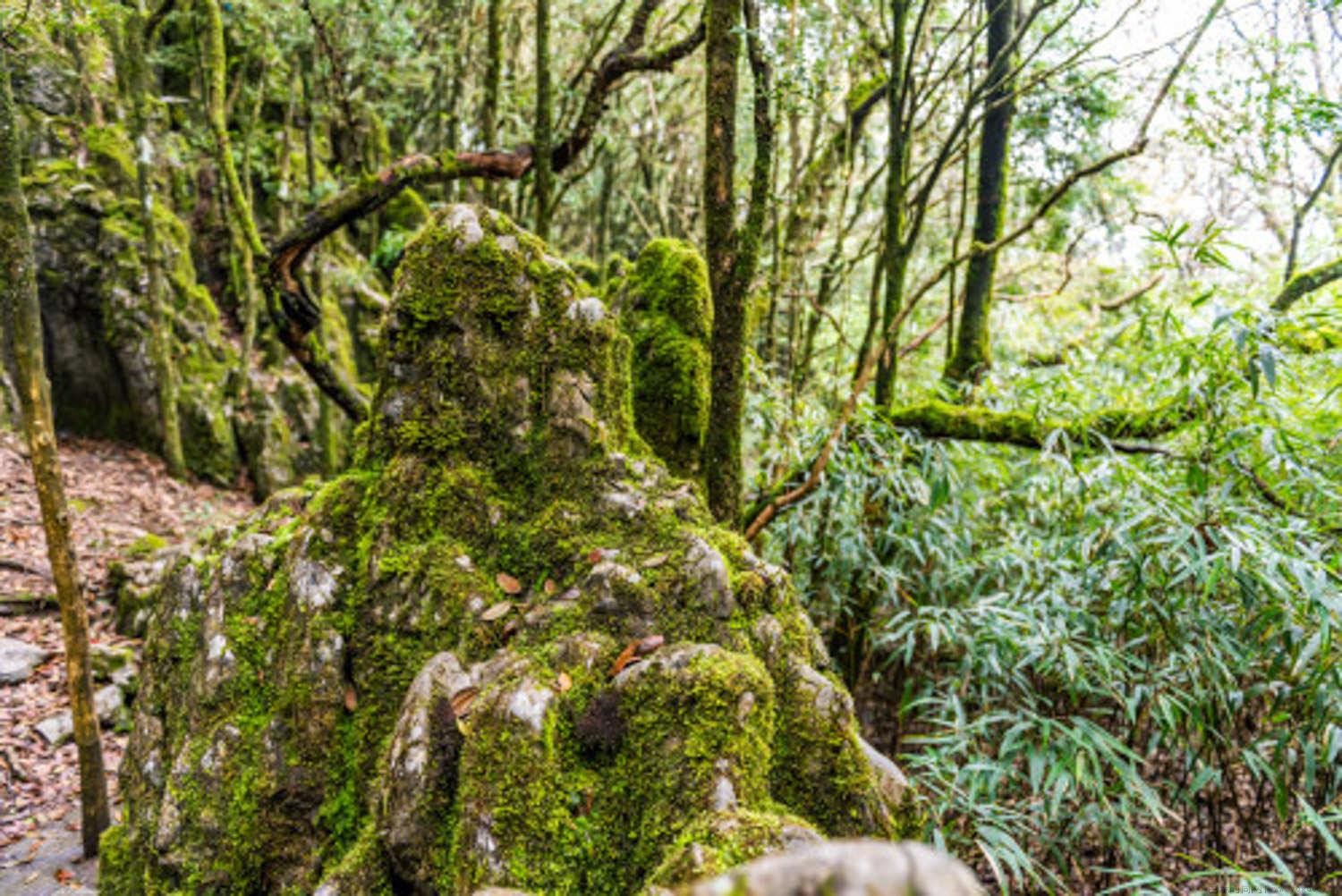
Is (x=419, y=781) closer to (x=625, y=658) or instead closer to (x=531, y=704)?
(x=531, y=704)

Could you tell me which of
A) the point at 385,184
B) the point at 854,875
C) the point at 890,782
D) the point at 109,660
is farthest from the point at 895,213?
the point at 109,660

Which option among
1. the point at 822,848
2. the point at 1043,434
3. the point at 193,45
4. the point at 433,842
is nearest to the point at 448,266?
the point at 433,842

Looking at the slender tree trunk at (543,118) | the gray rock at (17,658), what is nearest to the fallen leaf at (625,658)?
the slender tree trunk at (543,118)

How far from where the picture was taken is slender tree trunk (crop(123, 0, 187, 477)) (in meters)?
8.01

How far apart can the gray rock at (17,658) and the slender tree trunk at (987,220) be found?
7618mm

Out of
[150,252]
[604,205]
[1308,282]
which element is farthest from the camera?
[604,205]

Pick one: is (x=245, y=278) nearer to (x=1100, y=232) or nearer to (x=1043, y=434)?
(x=1043, y=434)

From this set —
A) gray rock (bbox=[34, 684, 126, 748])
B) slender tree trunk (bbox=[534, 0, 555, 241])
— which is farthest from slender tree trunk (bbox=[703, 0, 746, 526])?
gray rock (bbox=[34, 684, 126, 748])

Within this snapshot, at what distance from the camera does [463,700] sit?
95.7 inches

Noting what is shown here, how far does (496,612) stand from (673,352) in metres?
1.97

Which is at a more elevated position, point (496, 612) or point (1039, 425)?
point (1039, 425)

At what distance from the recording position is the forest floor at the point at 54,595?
15.4 feet

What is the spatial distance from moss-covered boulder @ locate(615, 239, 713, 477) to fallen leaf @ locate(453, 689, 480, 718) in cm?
194

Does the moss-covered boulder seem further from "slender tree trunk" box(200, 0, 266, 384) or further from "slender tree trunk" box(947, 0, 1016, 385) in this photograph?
"slender tree trunk" box(200, 0, 266, 384)
